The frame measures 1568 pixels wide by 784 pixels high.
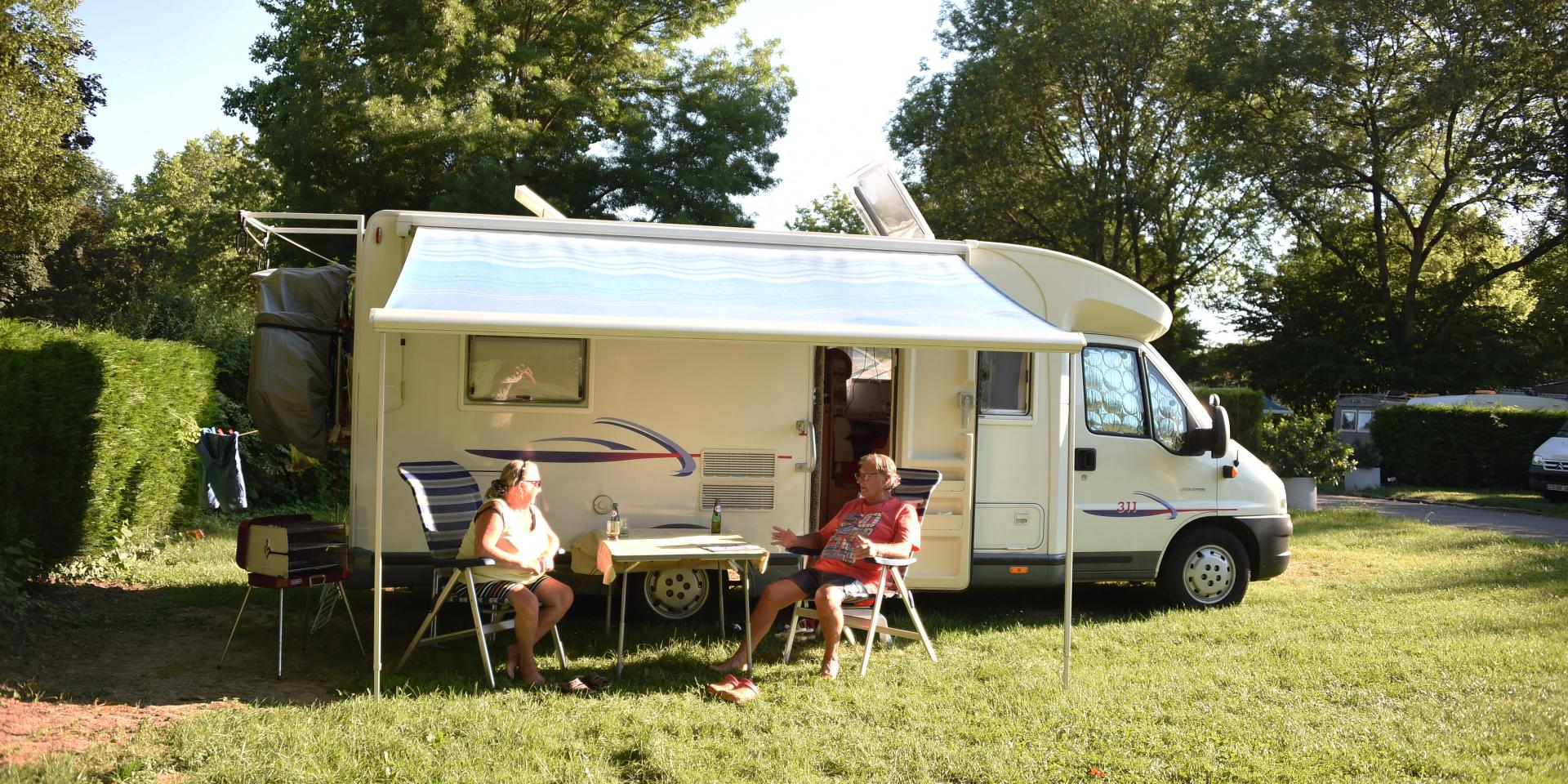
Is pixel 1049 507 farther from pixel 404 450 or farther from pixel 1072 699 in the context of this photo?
pixel 404 450

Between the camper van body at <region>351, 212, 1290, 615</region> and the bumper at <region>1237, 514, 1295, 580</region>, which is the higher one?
the camper van body at <region>351, 212, 1290, 615</region>

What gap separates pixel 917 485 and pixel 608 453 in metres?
1.67

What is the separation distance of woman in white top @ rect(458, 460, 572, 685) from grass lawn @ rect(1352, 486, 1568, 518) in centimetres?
1452

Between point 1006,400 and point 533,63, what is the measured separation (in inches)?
480

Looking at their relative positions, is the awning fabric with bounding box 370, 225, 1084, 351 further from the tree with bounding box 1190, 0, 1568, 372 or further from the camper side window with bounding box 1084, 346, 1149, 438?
the tree with bounding box 1190, 0, 1568, 372

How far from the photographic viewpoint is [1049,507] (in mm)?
6461

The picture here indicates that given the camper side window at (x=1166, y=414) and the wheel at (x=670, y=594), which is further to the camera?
the camper side window at (x=1166, y=414)

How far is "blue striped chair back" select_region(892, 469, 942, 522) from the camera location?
6.24 meters

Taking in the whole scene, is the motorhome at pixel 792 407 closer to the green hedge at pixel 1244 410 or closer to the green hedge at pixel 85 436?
the green hedge at pixel 85 436

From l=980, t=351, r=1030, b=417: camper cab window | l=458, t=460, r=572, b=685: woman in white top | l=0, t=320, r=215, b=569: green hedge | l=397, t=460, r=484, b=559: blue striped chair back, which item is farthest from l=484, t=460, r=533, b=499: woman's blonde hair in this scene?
l=0, t=320, r=215, b=569: green hedge

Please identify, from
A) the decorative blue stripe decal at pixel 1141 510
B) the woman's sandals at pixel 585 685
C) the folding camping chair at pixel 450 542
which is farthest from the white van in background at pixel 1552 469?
the woman's sandals at pixel 585 685

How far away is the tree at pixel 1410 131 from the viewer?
2245cm

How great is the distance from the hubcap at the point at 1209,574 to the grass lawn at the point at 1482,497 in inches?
405

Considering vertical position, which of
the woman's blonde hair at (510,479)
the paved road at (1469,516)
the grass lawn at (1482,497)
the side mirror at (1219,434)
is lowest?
the paved road at (1469,516)
